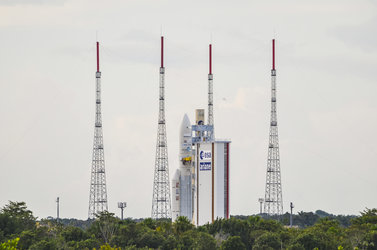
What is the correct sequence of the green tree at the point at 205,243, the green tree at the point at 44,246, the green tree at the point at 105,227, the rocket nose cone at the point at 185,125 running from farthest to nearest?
the rocket nose cone at the point at 185,125, the green tree at the point at 105,227, the green tree at the point at 205,243, the green tree at the point at 44,246

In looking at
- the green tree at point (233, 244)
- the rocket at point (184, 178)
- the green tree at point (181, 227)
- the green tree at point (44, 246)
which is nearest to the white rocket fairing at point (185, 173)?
the rocket at point (184, 178)

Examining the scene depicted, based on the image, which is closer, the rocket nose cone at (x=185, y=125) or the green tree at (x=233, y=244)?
the green tree at (x=233, y=244)

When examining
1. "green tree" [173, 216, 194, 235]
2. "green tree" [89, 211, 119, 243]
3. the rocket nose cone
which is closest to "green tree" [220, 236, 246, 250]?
"green tree" [89, 211, 119, 243]

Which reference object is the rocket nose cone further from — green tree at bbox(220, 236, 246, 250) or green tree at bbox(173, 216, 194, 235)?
green tree at bbox(220, 236, 246, 250)

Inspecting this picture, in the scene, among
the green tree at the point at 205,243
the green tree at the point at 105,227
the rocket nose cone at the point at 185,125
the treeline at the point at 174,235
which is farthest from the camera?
the rocket nose cone at the point at 185,125

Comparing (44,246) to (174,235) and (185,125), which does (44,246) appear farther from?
(185,125)

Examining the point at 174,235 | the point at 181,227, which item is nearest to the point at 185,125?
the point at 181,227

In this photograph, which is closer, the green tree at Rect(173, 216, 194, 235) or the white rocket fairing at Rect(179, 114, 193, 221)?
the green tree at Rect(173, 216, 194, 235)

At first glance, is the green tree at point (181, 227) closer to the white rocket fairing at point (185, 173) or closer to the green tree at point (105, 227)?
the green tree at point (105, 227)

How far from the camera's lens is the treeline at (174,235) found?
8069 cm

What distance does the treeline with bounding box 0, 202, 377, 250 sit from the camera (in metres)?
80.7

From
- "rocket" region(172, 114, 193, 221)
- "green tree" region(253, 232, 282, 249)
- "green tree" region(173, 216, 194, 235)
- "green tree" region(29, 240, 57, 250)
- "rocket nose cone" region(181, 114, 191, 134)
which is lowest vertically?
"green tree" region(29, 240, 57, 250)

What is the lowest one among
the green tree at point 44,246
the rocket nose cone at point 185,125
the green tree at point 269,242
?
the green tree at point 44,246

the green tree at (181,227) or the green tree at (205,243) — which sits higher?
the green tree at (181,227)
